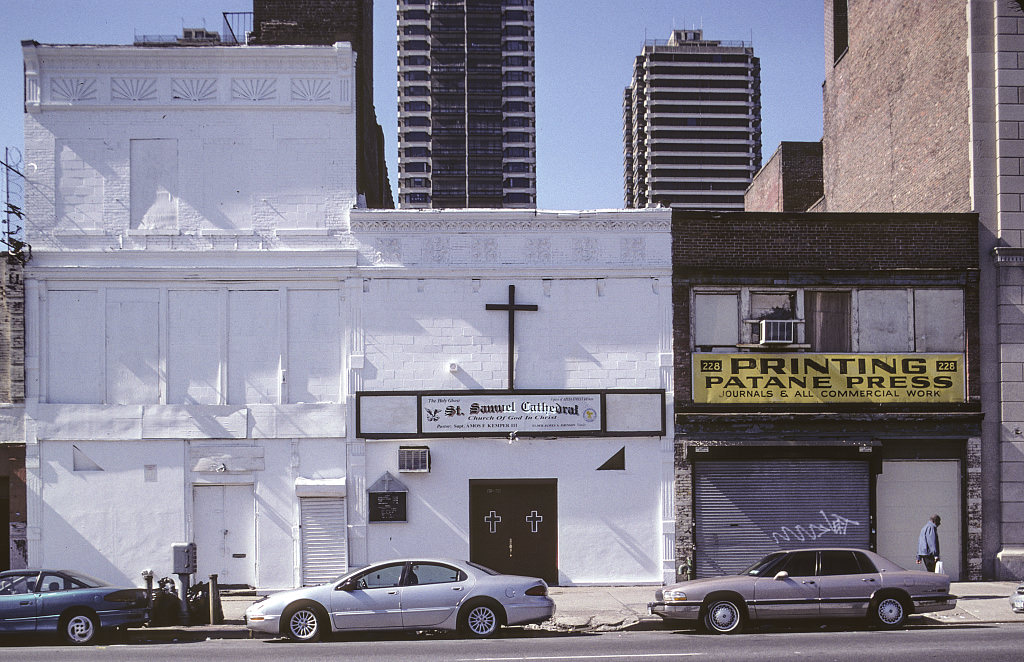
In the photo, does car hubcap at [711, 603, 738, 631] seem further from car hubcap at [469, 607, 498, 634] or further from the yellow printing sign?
the yellow printing sign

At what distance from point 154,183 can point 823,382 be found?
1477 centimetres

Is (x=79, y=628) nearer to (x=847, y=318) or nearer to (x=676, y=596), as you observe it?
(x=676, y=596)

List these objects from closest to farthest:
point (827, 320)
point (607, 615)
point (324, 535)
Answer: point (607, 615) < point (324, 535) < point (827, 320)

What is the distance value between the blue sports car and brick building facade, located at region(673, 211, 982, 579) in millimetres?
10800

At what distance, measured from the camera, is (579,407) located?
1997cm

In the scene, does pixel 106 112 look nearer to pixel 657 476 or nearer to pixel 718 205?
pixel 657 476

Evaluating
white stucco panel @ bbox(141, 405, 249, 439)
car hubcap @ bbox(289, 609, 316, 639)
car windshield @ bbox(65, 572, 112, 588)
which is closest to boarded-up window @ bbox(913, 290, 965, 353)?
car hubcap @ bbox(289, 609, 316, 639)

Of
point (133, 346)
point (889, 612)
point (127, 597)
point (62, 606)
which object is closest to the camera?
point (62, 606)

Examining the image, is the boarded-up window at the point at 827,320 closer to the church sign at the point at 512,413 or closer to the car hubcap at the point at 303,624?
the church sign at the point at 512,413

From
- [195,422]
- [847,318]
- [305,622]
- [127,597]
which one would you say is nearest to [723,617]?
[305,622]

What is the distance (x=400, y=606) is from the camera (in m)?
14.5

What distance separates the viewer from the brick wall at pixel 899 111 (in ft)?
69.0

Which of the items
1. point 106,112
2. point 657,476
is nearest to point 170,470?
point 106,112

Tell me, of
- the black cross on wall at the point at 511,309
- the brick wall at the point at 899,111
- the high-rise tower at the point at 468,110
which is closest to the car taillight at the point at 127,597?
the black cross on wall at the point at 511,309
